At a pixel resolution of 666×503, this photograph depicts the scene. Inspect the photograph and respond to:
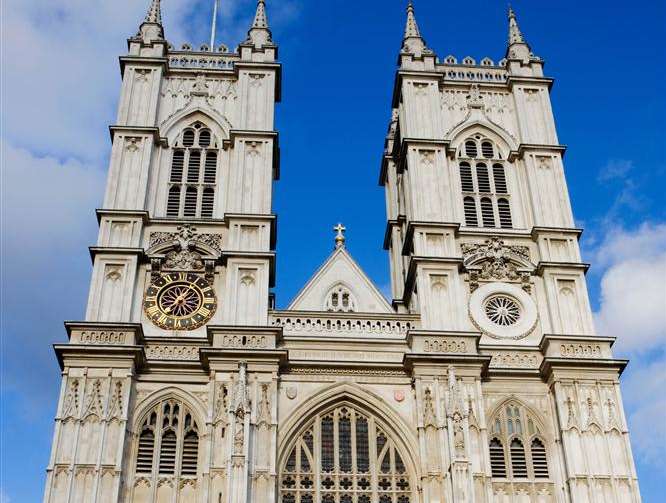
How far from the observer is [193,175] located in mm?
30375

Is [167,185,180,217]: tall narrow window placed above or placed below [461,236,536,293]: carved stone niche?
above

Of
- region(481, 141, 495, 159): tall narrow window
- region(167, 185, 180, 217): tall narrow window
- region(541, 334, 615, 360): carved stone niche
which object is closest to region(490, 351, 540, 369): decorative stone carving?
region(541, 334, 615, 360): carved stone niche

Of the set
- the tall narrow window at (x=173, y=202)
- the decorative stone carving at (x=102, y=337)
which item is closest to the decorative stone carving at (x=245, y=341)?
the decorative stone carving at (x=102, y=337)

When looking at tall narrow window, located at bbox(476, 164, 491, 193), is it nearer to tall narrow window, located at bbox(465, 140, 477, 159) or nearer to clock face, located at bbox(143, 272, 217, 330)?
tall narrow window, located at bbox(465, 140, 477, 159)

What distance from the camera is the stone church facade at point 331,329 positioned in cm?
2420

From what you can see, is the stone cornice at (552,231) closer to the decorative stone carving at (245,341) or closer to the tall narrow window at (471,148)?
the tall narrow window at (471,148)

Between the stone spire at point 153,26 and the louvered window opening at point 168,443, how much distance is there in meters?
14.1

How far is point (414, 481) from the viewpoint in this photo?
24.4 m

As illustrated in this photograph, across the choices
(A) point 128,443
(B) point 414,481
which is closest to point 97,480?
(A) point 128,443

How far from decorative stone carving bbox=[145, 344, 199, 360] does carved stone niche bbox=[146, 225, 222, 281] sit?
97.4 inches

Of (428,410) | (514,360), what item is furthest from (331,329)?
(514,360)

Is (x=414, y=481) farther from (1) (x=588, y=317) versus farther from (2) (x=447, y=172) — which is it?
(2) (x=447, y=172)

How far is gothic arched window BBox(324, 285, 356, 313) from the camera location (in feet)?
Result: 93.2

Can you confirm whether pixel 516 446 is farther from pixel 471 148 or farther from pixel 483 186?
pixel 471 148
